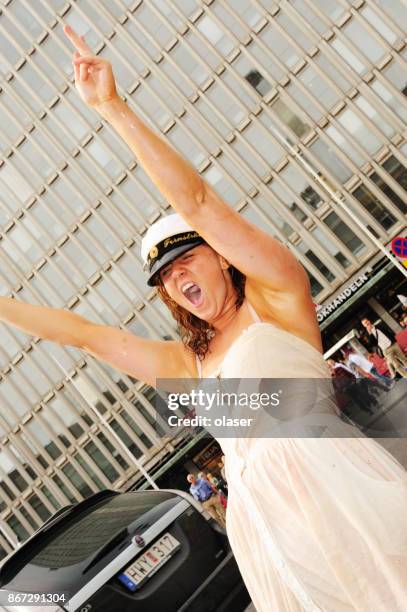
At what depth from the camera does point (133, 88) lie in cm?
3456

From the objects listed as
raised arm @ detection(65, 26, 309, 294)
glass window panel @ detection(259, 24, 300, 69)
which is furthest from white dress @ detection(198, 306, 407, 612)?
glass window panel @ detection(259, 24, 300, 69)

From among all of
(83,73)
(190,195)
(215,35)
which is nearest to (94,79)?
(83,73)

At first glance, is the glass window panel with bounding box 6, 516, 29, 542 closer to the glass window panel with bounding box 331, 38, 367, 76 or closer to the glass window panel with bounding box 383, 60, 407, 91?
the glass window panel with bounding box 331, 38, 367, 76

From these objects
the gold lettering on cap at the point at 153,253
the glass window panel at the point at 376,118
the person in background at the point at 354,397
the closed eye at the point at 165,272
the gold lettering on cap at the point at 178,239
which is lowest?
the person in background at the point at 354,397

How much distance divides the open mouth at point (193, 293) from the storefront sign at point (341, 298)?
90.5 feet

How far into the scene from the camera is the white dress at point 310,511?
174cm

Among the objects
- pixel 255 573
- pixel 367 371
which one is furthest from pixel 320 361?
pixel 367 371

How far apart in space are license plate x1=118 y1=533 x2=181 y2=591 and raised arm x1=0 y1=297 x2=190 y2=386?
62.8 inches

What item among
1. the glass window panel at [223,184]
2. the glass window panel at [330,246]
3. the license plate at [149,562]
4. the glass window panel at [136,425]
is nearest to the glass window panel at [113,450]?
the glass window panel at [136,425]

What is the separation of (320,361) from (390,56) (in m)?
32.1

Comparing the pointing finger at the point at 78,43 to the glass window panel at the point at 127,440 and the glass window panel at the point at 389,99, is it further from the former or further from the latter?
the glass window panel at the point at 127,440

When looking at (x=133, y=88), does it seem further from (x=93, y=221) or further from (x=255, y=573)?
(x=255, y=573)

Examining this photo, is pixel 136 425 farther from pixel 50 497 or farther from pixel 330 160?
pixel 330 160

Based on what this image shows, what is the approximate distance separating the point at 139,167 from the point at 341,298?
13.8 meters
